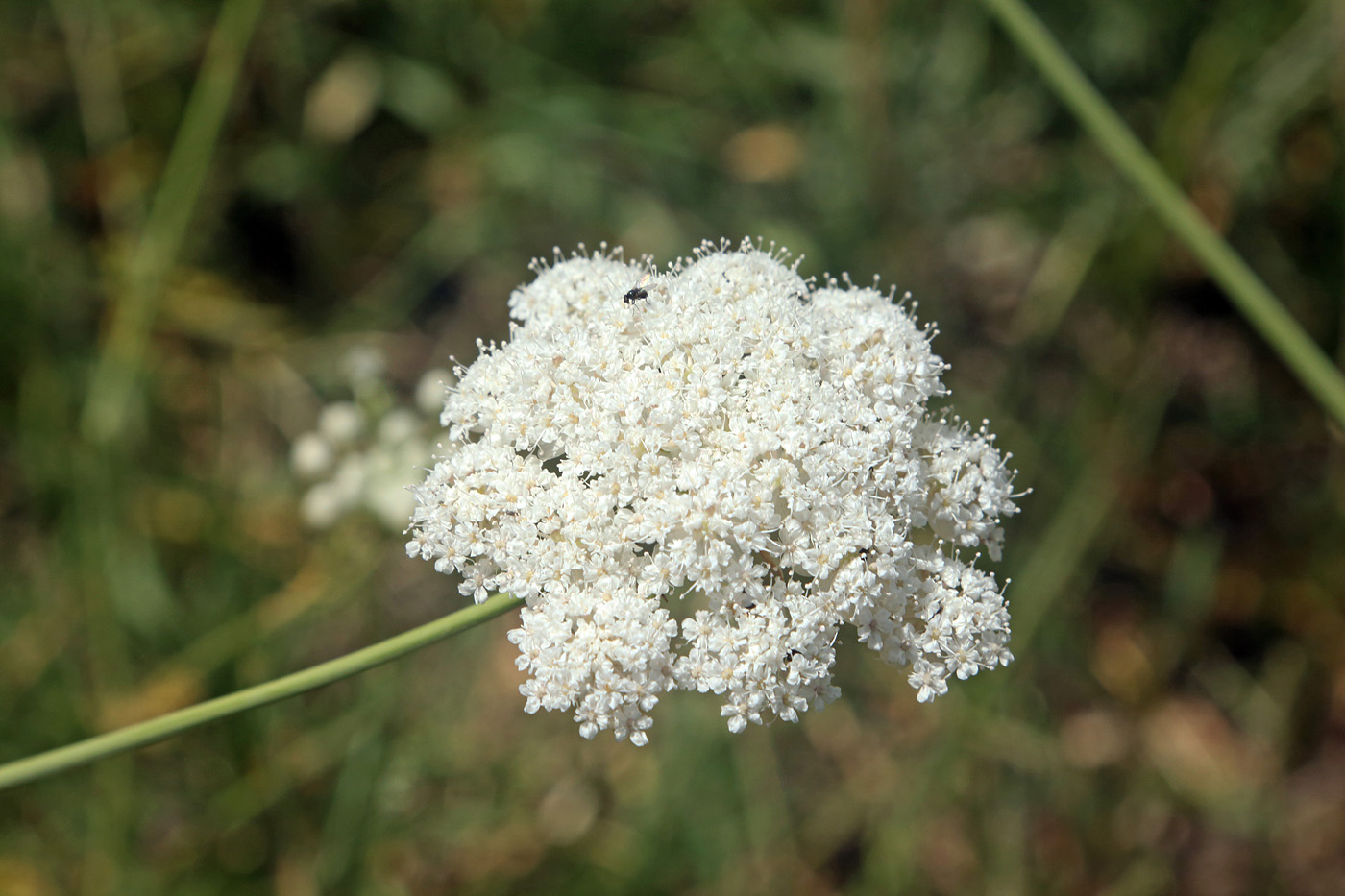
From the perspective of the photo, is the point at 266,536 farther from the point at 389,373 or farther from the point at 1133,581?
the point at 1133,581

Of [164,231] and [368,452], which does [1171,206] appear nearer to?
[368,452]

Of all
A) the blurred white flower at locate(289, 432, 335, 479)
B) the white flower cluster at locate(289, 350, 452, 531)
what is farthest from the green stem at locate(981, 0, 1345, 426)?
the blurred white flower at locate(289, 432, 335, 479)

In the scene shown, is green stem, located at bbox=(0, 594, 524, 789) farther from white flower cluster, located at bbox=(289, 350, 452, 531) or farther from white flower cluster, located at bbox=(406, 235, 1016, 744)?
white flower cluster, located at bbox=(289, 350, 452, 531)

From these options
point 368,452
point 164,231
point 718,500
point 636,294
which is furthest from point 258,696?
point 164,231

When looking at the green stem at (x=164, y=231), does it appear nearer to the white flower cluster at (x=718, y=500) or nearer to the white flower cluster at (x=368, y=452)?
the white flower cluster at (x=368, y=452)

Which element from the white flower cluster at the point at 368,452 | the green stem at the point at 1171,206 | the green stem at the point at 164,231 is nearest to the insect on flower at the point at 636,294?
the white flower cluster at the point at 368,452

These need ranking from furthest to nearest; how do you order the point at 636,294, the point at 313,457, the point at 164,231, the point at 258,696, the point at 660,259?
the point at 660,259 < the point at 164,231 < the point at 313,457 < the point at 636,294 < the point at 258,696
